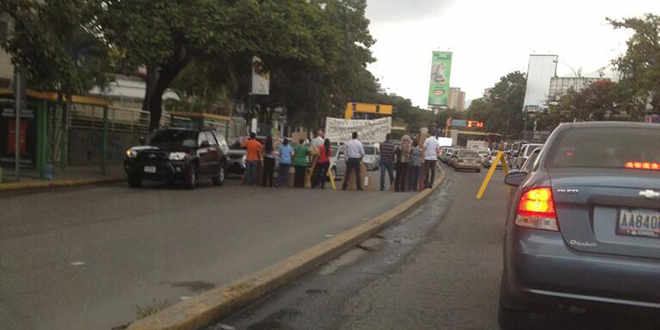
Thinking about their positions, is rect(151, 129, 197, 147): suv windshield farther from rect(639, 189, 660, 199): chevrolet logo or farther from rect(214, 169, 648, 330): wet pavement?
rect(639, 189, 660, 199): chevrolet logo

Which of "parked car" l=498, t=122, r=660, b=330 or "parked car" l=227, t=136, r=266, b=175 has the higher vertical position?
"parked car" l=498, t=122, r=660, b=330

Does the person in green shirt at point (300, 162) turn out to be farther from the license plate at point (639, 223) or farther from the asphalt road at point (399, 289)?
the license plate at point (639, 223)

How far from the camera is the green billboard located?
87.4 metres

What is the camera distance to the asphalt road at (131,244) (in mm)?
5223

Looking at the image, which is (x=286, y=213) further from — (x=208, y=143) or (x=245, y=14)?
(x=245, y=14)

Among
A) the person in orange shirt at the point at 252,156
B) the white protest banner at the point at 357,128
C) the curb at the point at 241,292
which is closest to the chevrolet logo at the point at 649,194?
the curb at the point at 241,292

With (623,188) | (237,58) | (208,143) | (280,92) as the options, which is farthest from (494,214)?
(280,92)

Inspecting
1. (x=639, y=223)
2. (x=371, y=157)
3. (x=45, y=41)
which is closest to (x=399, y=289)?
(x=639, y=223)

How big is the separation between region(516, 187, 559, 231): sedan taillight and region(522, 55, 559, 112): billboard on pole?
74066 mm

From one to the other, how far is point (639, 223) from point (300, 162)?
49.8 feet

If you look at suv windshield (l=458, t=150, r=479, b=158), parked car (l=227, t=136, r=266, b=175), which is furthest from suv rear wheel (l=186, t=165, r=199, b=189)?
suv windshield (l=458, t=150, r=479, b=158)

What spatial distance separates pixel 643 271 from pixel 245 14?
15.1m

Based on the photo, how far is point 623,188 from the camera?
414cm

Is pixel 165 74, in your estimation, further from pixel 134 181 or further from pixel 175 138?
pixel 134 181
